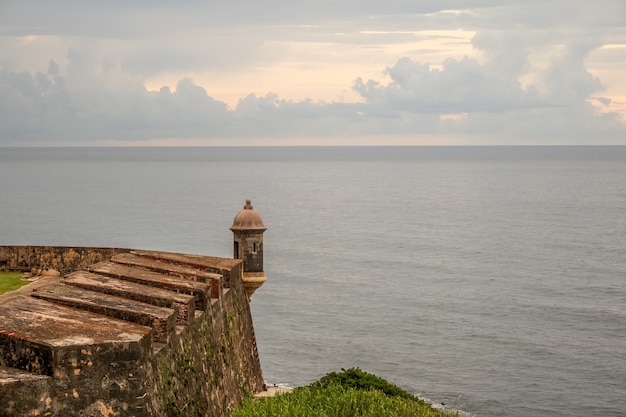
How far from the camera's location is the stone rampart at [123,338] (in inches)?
578

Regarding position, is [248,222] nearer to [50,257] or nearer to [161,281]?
[50,257]

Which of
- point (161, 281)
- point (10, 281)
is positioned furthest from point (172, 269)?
point (10, 281)

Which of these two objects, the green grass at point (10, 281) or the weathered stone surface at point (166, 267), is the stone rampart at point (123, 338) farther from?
the green grass at point (10, 281)

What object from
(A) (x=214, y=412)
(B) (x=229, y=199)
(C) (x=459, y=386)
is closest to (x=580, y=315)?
(C) (x=459, y=386)

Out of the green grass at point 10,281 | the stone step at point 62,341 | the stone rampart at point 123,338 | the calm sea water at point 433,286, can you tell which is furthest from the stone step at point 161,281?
the calm sea water at point 433,286

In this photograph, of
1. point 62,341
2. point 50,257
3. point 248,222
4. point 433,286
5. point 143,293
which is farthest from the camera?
point 433,286

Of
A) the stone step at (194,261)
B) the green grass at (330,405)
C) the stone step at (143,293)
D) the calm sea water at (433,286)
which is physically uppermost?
the stone step at (143,293)

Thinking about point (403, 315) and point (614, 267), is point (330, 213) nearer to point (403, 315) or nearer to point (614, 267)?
point (614, 267)

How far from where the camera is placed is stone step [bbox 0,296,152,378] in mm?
14617

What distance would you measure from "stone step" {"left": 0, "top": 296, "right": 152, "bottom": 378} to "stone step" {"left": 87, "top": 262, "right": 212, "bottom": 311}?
521cm

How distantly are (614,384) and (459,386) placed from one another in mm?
8691

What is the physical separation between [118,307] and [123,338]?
266 cm

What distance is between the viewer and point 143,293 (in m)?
20.1

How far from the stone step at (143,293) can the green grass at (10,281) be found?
3997 mm
